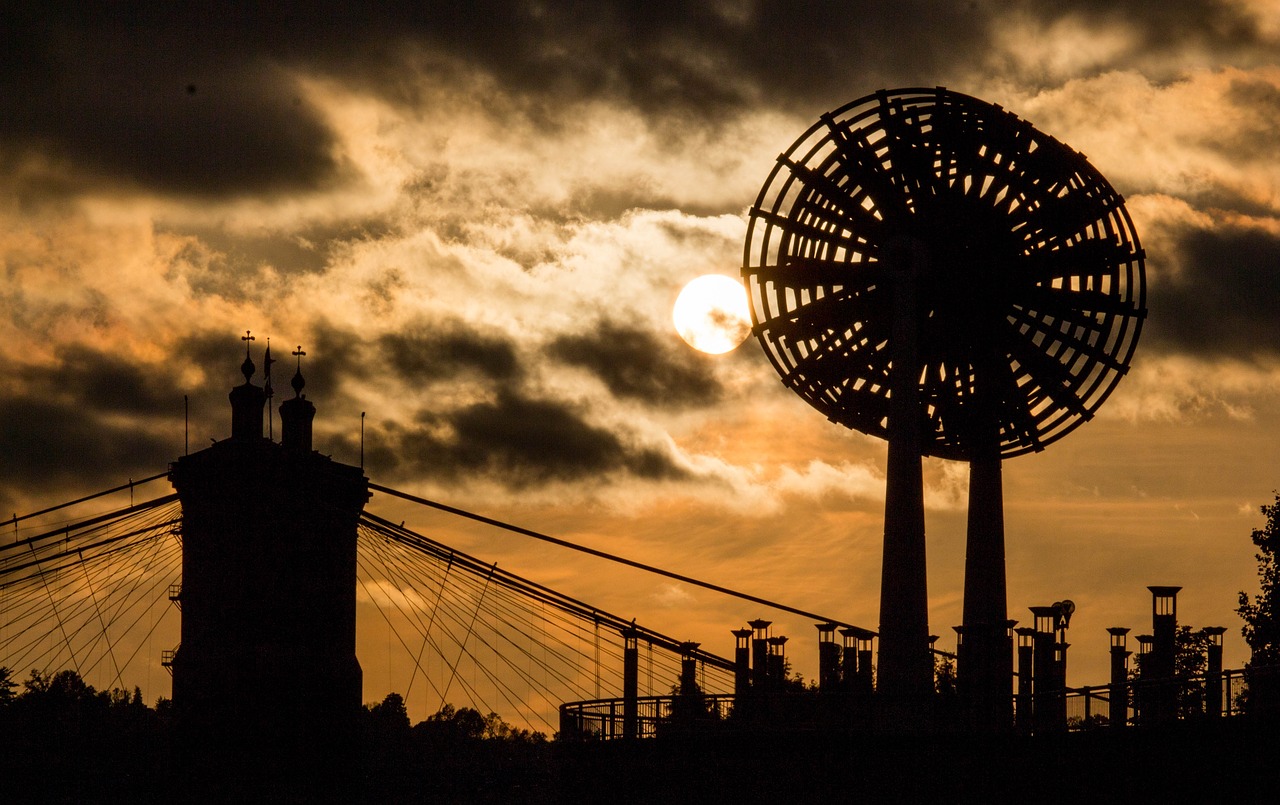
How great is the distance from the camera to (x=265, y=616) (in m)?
74.6

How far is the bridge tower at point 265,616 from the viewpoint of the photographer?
242 ft

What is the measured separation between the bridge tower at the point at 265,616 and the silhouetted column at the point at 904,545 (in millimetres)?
34309

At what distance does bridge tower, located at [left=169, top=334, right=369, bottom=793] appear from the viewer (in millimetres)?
73750

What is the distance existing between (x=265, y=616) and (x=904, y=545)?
37943 millimetres

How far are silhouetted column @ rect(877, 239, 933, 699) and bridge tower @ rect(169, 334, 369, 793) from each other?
113ft

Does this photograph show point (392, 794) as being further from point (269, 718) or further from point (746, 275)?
point (746, 275)

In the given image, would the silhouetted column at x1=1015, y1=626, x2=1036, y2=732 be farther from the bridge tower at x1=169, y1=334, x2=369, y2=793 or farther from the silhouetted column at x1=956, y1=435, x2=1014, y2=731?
the bridge tower at x1=169, y1=334, x2=369, y2=793

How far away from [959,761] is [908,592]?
4313 millimetres

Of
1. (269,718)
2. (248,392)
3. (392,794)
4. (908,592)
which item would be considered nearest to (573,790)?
(908,592)

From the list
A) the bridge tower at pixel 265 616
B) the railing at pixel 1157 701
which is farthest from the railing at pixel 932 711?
the bridge tower at pixel 265 616

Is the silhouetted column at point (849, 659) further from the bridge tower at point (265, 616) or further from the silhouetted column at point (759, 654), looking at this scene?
the bridge tower at point (265, 616)

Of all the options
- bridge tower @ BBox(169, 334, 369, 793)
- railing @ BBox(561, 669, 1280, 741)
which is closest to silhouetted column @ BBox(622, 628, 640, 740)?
railing @ BBox(561, 669, 1280, 741)

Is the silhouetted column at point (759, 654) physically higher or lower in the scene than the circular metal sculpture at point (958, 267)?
lower

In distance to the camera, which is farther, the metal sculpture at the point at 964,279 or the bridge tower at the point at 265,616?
the bridge tower at the point at 265,616
